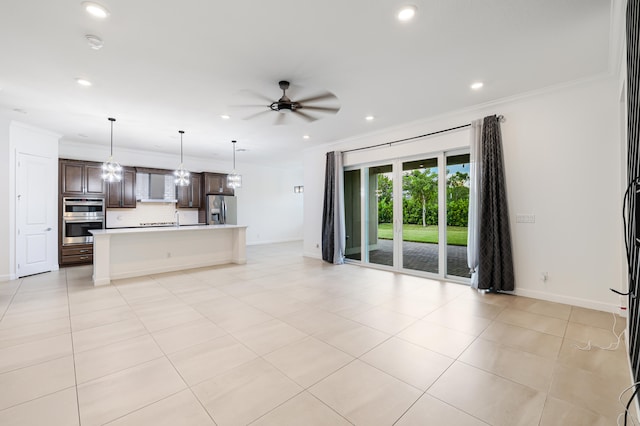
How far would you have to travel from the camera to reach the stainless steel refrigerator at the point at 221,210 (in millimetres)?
8617

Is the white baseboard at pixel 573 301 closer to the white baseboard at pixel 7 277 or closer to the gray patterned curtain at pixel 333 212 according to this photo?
the gray patterned curtain at pixel 333 212

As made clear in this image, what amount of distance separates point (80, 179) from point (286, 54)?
21.3 ft

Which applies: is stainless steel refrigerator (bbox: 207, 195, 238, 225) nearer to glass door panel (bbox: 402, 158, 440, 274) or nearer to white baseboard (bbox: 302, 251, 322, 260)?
white baseboard (bbox: 302, 251, 322, 260)

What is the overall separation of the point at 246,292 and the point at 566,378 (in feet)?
12.5

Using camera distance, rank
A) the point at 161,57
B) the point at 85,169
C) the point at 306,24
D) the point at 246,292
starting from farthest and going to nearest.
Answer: the point at 85,169, the point at 246,292, the point at 161,57, the point at 306,24

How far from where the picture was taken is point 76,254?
20.8 feet

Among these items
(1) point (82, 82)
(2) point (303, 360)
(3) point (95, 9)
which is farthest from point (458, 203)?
(1) point (82, 82)

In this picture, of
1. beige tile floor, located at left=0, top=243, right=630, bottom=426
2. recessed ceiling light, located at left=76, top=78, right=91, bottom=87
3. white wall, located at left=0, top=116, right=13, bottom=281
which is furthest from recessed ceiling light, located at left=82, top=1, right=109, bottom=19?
white wall, located at left=0, top=116, right=13, bottom=281

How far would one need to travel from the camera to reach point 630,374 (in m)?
2.16

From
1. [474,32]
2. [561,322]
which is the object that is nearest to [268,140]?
[474,32]

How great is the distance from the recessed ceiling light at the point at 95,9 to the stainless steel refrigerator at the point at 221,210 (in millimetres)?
6602

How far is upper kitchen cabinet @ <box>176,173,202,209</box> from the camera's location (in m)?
8.26

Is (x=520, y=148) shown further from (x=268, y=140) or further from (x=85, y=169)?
(x=85, y=169)

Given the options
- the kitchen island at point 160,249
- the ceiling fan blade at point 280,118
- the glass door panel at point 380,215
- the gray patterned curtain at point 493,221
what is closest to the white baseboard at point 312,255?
the glass door panel at point 380,215
